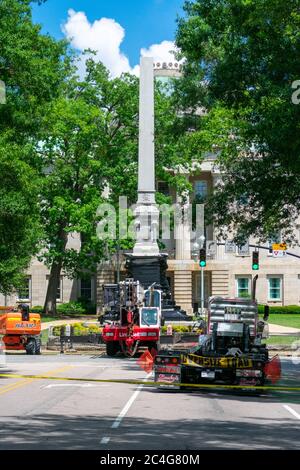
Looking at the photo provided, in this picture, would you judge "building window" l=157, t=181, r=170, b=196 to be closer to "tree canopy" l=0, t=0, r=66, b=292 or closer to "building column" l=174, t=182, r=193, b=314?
"building column" l=174, t=182, r=193, b=314

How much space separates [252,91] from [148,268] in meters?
20.0

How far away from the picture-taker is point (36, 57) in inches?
1433

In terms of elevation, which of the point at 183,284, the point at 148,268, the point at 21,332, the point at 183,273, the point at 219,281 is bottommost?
the point at 21,332

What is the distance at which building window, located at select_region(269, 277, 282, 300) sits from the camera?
89.3m

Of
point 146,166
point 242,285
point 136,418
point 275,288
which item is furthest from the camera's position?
point 242,285

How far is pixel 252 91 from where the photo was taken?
28.8 meters

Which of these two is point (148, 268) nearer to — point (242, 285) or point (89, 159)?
point (89, 159)

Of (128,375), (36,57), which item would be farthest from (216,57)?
(128,375)

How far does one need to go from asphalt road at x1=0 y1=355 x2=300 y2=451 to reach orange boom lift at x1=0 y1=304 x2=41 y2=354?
14.8 metres

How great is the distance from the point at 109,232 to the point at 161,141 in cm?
1054

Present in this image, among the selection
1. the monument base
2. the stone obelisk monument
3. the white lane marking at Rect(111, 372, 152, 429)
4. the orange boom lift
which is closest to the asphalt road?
the white lane marking at Rect(111, 372, 152, 429)

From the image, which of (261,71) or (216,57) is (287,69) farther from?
(216,57)

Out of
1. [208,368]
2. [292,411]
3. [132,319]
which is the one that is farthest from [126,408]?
[132,319]

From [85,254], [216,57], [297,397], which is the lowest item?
[297,397]
